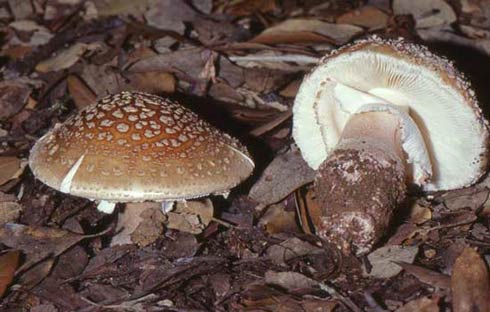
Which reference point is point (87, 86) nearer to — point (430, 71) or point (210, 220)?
point (210, 220)

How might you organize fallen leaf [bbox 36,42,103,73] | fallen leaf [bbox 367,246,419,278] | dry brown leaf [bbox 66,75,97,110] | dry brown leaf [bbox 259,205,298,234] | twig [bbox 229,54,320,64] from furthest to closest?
fallen leaf [bbox 36,42,103,73], twig [bbox 229,54,320,64], dry brown leaf [bbox 66,75,97,110], dry brown leaf [bbox 259,205,298,234], fallen leaf [bbox 367,246,419,278]

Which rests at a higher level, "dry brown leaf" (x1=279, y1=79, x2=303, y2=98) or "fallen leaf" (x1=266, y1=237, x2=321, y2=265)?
"dry brown leaf" (x1=279, y1=79, x2=303, y2=98)

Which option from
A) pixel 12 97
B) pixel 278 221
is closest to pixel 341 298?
pixel 278 221

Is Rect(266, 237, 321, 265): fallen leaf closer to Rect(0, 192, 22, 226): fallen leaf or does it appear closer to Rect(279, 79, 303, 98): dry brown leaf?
Rect(0, 192, 22, 226): fallen leaf

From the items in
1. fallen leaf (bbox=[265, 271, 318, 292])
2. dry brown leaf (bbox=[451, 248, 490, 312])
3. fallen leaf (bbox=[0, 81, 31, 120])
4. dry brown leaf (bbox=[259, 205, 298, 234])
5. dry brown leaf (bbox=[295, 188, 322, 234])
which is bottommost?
fallen leaf (bbox=[0, 81, 31, 120])

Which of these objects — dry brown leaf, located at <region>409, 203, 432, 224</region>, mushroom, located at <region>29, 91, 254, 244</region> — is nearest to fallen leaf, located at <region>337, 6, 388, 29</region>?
dry brown leaf, located at <region>409, 203, 432, 224</region>

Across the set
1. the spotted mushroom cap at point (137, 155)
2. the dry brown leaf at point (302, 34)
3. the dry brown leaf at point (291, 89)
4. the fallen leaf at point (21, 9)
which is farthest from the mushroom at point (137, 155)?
the fallen leaf at point (21, 9)

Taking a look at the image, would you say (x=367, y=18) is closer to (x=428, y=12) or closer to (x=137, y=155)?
(x=428, y=12)
